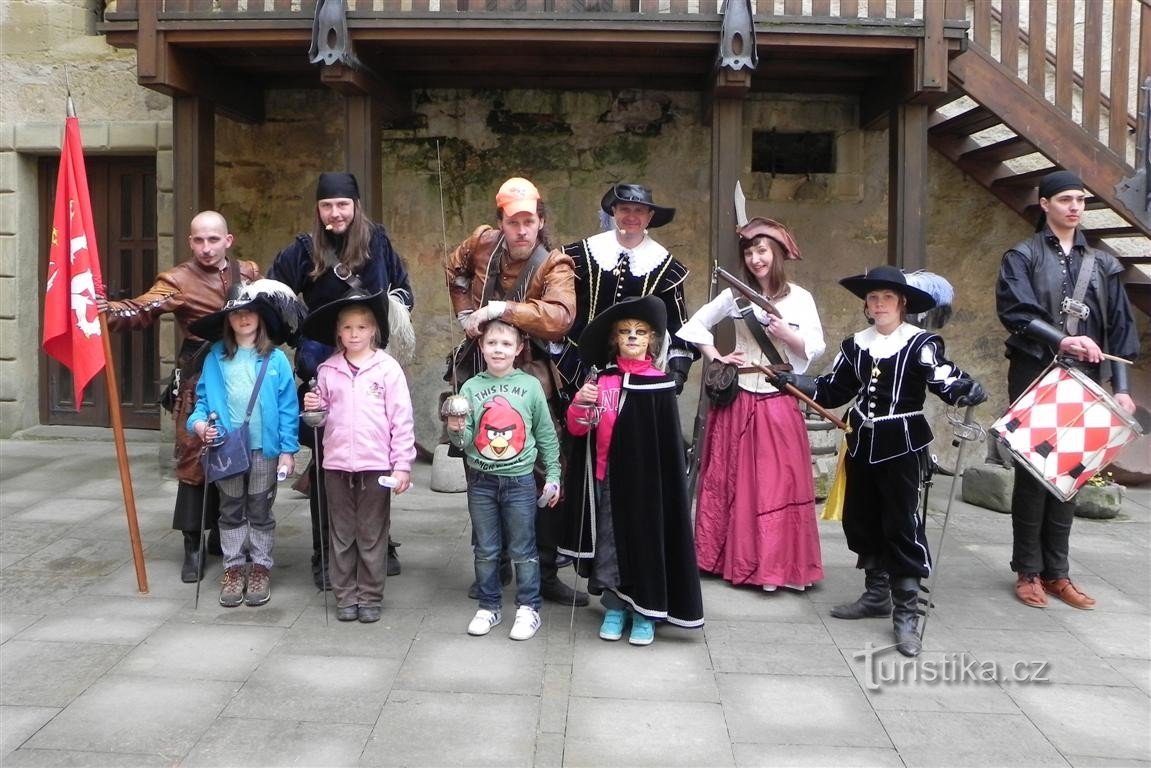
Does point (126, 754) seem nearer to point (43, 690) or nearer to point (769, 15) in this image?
point (43, 690)

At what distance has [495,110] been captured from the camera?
7805mm

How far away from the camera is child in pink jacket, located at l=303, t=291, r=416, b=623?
13.7 ft

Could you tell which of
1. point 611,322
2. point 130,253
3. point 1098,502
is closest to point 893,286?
point 611,322

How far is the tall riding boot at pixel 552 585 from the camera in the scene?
4.45 m

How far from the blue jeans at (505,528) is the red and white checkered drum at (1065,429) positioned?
1923 millimetres

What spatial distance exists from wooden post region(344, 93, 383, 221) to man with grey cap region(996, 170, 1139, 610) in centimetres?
378

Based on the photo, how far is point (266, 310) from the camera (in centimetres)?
435

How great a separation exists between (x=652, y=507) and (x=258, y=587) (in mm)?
1759

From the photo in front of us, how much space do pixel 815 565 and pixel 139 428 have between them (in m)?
5.89

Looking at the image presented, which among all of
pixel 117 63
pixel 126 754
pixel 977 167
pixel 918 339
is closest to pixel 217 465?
pixel 126 754

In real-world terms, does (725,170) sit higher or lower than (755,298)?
higher

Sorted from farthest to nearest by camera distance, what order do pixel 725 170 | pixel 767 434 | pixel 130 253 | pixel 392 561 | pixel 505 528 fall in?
pixel 130 253
pixel 725 170
pixel 392 561
pixel 767 434
pixel 505 528

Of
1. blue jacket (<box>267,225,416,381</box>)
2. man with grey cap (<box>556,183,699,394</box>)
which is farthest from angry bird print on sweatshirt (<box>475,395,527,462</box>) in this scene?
blue jacket (<box>267,225,416,381</box>)

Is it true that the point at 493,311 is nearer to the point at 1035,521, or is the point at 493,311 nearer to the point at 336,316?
the point at 336,316
